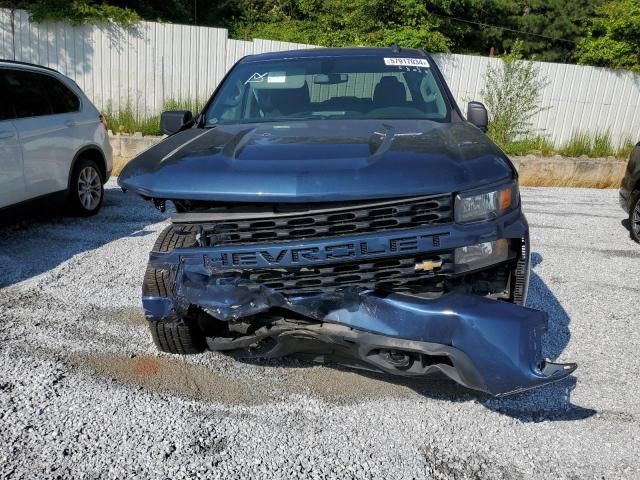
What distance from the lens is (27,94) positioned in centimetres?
606

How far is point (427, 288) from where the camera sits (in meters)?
2.84

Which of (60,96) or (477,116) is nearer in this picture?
(477,116)

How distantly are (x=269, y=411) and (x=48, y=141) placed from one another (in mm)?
4306

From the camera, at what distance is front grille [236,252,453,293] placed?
2795 mm

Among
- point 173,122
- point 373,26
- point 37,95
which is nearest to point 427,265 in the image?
point 173,122

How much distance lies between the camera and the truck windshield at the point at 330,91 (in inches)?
163

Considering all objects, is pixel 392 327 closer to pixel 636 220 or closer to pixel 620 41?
pixel 636 220

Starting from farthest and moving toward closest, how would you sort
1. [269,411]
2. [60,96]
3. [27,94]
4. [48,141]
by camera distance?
1. [60,96]
2. [48,141]
3. [27,94]
4. [269,411]

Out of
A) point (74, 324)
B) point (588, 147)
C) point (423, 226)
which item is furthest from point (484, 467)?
point (588, 147)

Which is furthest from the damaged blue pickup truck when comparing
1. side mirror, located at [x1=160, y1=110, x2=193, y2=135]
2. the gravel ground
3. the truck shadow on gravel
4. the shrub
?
the shrub

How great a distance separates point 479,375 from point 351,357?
2.14ft

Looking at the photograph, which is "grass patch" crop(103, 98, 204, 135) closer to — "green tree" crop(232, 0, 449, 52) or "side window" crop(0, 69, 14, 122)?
"green tree" crop(232, 0, 449, 52)

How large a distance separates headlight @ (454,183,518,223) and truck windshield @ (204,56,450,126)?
1.20 m

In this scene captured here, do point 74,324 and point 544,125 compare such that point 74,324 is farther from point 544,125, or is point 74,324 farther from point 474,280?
point 544,125
